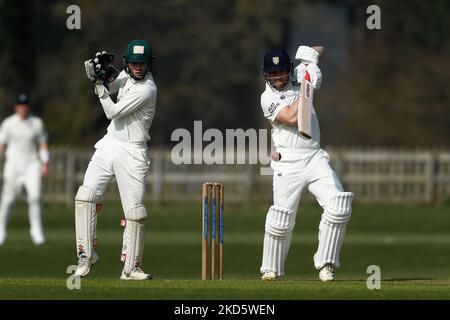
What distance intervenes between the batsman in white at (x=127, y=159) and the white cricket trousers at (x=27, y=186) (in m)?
8.42

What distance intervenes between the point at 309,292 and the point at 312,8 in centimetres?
4187

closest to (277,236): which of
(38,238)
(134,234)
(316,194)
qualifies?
(316,194)

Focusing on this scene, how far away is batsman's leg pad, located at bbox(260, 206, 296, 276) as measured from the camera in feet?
40.0

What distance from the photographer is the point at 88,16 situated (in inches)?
1732

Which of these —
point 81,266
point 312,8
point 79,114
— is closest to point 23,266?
point 81,266

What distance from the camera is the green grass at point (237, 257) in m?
11.1

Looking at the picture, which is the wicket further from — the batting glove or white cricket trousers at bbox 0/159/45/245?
white cricket trousers at bbox 0/159/45/245

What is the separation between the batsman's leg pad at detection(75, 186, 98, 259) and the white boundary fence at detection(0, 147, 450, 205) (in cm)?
1956

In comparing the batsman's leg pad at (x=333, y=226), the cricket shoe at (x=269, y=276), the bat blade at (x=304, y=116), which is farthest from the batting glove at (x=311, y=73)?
the cricket shoe at (x=269, y=276)

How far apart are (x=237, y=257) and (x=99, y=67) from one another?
8723mm

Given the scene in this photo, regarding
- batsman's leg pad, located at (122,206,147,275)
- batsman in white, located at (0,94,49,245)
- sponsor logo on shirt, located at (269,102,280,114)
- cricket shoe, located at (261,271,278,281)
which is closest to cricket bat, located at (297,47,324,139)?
sponsor logo on shirt, located at (269,102,280,114)

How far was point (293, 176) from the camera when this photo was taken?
40.0 ft

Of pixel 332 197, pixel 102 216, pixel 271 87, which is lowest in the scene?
pixel 102 216

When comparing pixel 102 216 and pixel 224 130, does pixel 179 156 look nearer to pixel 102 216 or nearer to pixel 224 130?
pixel 102 216
